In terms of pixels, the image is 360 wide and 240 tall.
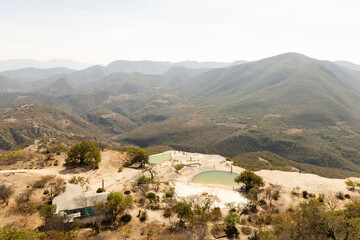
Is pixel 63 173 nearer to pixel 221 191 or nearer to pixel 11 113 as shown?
pixel 221 191

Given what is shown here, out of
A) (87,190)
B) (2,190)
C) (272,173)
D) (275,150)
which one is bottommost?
(275,150)

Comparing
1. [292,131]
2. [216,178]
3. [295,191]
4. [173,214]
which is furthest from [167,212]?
[292,131]

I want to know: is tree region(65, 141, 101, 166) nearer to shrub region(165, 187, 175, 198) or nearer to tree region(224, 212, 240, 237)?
shrub region(165, 187, 175, 198)

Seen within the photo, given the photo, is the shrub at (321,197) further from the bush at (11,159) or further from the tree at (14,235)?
the bush at (11,159)

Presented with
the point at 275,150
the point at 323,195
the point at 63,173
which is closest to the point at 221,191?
the point at 323,195

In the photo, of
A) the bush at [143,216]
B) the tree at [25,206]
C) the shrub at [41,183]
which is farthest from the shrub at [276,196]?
the shrub at [41,183]

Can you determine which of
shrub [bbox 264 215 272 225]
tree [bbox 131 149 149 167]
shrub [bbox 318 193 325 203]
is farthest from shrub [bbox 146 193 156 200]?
shrub [bbox 318 193 325 203]

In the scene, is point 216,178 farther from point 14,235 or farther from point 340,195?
point 14,235
